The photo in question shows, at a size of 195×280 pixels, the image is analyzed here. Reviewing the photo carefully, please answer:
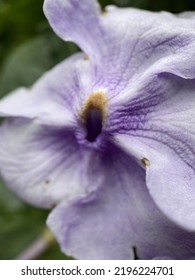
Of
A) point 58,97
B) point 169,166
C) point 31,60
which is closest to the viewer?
point 169,166

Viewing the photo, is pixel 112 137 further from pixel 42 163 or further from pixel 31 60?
pixel 31 60

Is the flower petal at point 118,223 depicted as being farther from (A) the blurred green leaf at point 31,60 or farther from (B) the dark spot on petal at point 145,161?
(A) the blurred green leaf at point 31,60

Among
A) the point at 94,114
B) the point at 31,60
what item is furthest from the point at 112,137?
the point at 31,60

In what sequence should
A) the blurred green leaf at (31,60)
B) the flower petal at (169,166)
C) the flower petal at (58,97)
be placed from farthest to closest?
the blurred green leaf at (31,60) → the flower petal at (58,97) → the flower petal at (169,166)

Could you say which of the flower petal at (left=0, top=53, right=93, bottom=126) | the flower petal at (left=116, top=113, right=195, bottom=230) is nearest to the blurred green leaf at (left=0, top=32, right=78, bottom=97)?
the flower petal at (left=0, top=53, right=93, bottom=126)

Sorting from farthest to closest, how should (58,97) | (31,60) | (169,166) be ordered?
(31,60), (58,97), (169,166)

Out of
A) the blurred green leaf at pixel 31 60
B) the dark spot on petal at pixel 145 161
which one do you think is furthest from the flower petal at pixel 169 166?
the blurred green leaf at pixel 31 60

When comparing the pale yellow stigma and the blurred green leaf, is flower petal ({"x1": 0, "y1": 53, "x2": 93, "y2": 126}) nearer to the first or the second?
the pale yellow stigma
